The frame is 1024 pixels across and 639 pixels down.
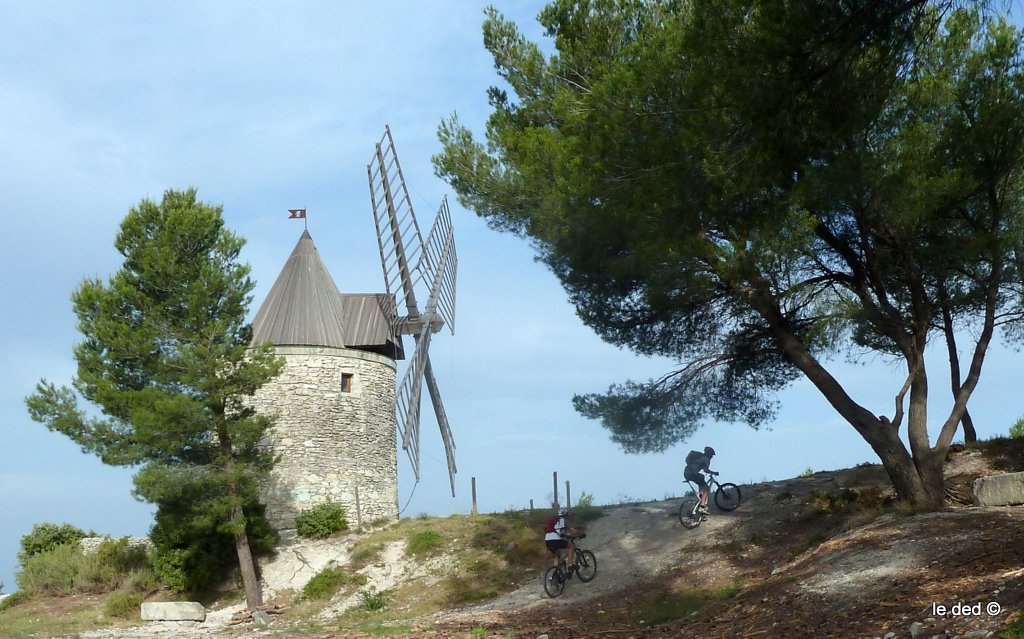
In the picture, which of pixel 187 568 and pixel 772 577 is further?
pixel 187 568

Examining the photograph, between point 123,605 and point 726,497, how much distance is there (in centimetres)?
1328

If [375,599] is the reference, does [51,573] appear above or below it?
above

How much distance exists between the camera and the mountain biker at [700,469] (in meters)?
19.0

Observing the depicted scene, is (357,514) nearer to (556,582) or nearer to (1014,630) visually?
(556,582)

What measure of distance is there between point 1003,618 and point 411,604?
42.0ft

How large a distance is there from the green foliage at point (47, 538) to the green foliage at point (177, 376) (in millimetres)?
5392

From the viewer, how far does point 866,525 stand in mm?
14141

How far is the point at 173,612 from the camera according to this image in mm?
20062

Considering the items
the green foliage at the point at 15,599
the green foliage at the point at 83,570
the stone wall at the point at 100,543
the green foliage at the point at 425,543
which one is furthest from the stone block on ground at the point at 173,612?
the green foliage at the point at 15,599

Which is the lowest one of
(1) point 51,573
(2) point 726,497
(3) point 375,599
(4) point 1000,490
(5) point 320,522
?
(3) point 375,599

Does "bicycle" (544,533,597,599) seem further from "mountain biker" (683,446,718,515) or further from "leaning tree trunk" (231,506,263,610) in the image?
"leaning tree trunk" (231,506,263,610)

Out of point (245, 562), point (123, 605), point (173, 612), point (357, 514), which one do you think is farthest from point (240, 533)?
point (357, 514)

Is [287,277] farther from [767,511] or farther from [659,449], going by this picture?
[767,511]

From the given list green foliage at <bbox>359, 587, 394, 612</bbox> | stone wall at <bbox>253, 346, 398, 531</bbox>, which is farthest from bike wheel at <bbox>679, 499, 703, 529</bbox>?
stone wall at <bbox>253, 346, 398, 531</bbox>
